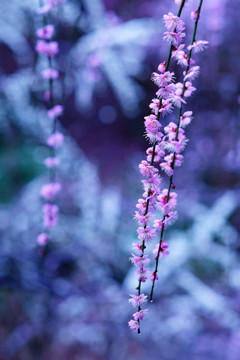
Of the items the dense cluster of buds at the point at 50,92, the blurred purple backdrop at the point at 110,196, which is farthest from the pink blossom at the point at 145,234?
the blurred purple backdrop at the point at 110,196

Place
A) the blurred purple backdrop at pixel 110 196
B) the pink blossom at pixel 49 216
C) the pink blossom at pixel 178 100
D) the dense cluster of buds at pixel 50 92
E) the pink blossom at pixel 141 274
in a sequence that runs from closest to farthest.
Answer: the pink blossom at pixel 178 100, the pink blossom at pixel 141 274, the dense cluster of buds at pixel 50 92, the pink blossom at pixel 49 216, the blurred purple backdrop at pixel 110 196

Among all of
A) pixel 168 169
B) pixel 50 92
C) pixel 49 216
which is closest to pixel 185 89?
pixel 168 169

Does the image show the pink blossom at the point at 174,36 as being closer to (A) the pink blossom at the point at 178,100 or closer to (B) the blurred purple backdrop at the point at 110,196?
(A) the pink blossom at the point at 178,100

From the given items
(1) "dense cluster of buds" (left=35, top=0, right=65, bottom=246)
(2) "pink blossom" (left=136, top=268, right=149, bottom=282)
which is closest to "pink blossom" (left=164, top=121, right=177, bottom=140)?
(2) "pink blossom" (left=136, top=268, right=149, bottom=282)

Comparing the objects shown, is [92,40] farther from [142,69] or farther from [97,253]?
[97,253]

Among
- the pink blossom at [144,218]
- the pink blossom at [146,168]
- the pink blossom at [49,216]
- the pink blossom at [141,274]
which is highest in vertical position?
the pink blossom at [49,216]

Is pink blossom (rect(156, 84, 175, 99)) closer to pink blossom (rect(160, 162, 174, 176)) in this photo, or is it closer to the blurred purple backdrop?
pink blossom (rect(160, 162, 174, 176))

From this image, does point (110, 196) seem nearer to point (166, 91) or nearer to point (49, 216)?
point (49, 216)

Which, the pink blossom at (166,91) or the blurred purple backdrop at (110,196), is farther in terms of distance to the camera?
the blurred purple backdrop at (110,196)
